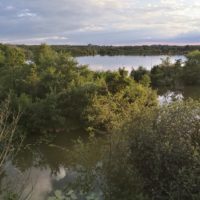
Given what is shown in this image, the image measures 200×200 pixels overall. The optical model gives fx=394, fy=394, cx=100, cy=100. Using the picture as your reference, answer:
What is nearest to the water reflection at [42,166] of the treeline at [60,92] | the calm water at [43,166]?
the calm water at [43,166]

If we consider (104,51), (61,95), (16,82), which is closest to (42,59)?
(16,82)

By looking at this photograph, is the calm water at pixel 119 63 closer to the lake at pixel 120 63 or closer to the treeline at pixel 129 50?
the lake at pixel 120 63

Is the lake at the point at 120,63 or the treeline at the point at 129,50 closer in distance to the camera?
the lake at the point at 120,63

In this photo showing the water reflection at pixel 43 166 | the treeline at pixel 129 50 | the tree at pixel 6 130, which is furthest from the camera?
the treeline at pixel 129 50

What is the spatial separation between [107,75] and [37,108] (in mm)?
5782

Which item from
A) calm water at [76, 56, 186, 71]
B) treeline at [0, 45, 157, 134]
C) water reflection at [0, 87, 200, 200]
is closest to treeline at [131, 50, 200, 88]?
calm water at [76, 56, 186, 71]

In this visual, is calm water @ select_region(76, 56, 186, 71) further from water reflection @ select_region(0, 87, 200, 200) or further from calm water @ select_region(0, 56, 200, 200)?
calm water @ select_region(0, 56, 200, 200)

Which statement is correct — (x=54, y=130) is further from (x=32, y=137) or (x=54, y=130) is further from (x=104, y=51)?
(x=104, y=51)

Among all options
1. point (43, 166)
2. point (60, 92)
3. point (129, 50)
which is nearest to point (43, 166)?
point (43, 166)

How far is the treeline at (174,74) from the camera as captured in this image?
32500mm

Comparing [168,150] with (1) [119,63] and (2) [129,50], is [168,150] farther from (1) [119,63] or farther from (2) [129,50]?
(2) [129,50]

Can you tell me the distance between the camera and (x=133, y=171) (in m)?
5.89

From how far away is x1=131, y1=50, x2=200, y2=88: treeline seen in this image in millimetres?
32500

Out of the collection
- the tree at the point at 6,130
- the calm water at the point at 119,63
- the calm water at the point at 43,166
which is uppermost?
the tree at the point at 6,130
